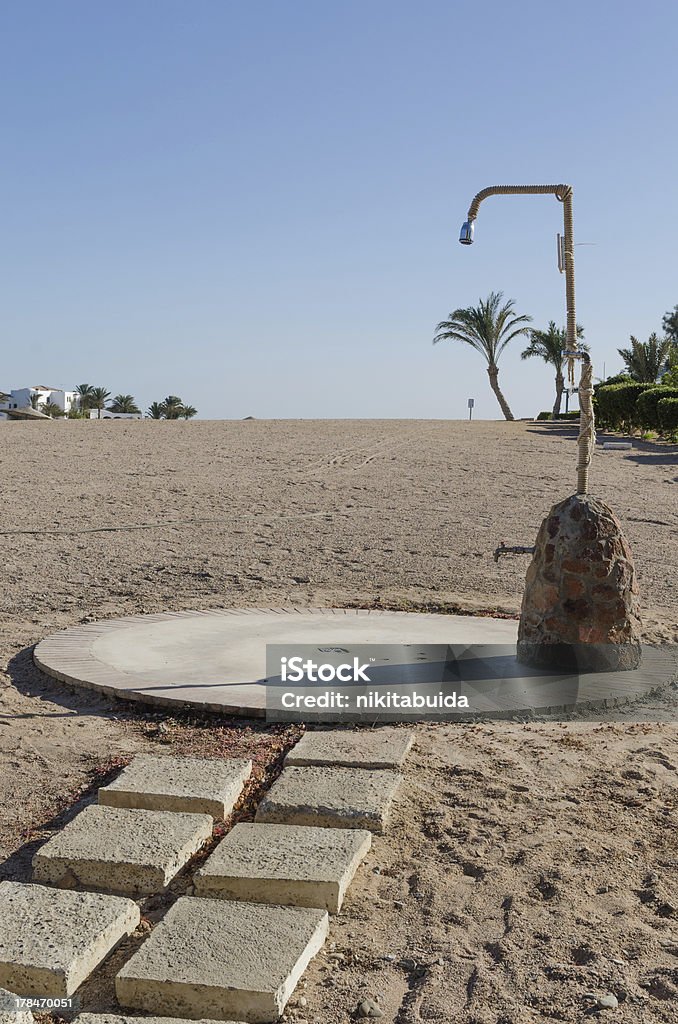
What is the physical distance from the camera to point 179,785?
350cm

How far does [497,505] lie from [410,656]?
18.6 feet

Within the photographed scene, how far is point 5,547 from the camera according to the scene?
8.45 m

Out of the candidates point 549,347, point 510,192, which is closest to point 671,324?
point 549,347

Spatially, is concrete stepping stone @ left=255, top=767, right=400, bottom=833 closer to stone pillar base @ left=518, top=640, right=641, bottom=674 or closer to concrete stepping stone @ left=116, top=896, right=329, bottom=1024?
concrete stepping stone @ left=116, top=896, right=329, bottom=1024

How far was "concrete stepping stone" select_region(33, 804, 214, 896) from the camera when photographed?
9.67 ft

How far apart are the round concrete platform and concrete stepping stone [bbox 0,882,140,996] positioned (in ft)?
5.73

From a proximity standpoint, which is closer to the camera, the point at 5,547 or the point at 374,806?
the point at 374,806

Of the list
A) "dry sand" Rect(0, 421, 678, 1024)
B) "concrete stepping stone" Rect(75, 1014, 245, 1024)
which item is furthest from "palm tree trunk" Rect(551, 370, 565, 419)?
"concrete stepping stone" Rect(75, 1014, 245, 1024)

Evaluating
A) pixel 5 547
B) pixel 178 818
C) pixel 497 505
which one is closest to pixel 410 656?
pixel 178 818

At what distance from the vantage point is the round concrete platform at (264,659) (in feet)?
15.2

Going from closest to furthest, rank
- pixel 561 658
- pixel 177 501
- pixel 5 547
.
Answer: pixel 561 658 → pixel 5 547 → pixel 177 501

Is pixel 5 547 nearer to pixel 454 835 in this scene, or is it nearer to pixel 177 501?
pixel 177 501

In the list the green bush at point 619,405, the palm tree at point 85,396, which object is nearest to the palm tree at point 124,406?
the palm tree at point 85,396

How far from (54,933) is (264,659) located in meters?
2.70
